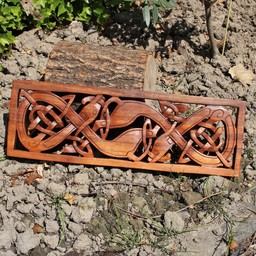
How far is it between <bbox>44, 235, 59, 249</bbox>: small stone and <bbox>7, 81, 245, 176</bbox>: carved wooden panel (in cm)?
37

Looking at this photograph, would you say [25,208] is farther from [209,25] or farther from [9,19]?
[209,25]

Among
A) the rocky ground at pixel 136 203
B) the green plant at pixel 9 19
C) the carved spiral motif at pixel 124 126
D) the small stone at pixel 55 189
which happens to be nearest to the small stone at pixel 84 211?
the rocky ground at pixel 136 203

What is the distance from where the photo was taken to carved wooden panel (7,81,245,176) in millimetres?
2480

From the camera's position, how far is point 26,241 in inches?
90.6

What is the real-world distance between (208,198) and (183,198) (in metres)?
0.12

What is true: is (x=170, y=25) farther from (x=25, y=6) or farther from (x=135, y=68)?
(x=25, y=6)

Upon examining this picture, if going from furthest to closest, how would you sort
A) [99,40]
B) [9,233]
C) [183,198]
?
[99,40]
[183,198]
[9,233]

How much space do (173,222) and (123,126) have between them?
1.61ft

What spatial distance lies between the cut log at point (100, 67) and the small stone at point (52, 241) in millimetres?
736

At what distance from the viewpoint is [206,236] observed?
2.37 m

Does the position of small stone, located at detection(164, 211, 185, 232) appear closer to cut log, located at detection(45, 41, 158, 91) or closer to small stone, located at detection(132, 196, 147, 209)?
small stone, located at detection(132, 196, 147, 209)

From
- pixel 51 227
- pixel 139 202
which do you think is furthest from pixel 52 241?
pixel 139 202

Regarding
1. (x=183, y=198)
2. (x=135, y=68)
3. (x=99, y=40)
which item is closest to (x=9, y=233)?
(x=183, y=198)

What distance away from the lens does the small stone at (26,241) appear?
7.48 feet
